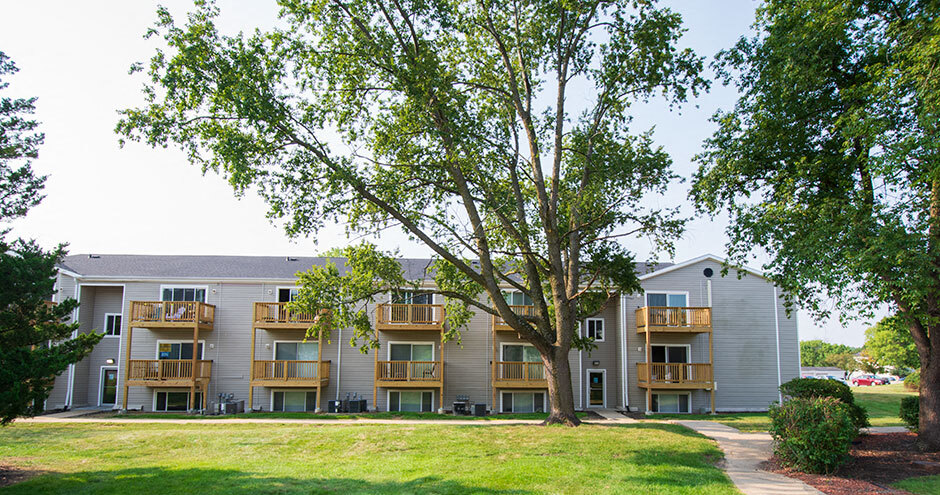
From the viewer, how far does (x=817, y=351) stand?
10131 centimetres

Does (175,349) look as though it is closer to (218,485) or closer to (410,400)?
(410,400)

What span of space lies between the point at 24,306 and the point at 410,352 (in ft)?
50.6

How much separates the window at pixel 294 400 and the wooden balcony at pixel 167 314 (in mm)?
4183

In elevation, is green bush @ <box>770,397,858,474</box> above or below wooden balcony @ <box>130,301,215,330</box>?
below

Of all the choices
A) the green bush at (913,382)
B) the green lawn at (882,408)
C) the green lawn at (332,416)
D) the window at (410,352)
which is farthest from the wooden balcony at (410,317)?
the green bush at (913,382)

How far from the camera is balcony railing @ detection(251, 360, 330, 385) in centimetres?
2311

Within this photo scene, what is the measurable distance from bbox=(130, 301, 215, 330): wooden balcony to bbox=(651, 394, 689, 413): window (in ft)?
59.9

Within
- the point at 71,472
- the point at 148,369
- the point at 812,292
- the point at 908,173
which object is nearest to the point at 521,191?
the point at 812,292

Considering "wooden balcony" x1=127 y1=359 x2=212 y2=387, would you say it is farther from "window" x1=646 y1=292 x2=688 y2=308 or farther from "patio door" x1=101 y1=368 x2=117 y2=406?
"window" x1=646 y1=292 x2=688 y2=308

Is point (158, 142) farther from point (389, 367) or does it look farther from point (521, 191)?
point (389, 367)

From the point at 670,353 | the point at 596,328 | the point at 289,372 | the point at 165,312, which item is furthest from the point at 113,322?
the point at 670,353

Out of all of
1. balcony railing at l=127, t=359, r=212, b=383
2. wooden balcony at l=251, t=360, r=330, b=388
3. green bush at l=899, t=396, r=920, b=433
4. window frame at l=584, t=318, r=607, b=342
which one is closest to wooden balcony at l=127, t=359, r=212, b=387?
balcony railing at l=127, t=359, r=212, b=383

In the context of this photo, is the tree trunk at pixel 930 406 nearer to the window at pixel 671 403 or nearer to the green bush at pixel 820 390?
the green bush at pixel 820 390

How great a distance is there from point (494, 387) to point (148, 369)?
1316 centimetres
